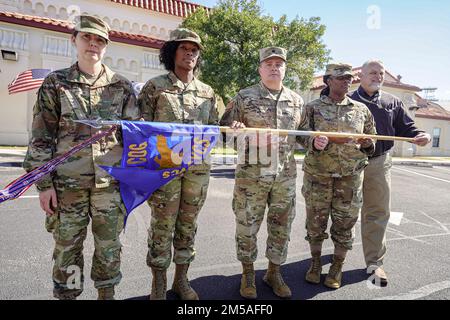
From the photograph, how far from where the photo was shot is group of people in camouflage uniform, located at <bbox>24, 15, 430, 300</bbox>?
217cm

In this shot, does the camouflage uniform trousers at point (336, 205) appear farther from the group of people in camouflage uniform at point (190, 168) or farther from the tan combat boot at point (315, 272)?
the tan combat boot at point (315, 272)

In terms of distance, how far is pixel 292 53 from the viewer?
1271cm

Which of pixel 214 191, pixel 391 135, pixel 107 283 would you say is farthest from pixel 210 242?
pixel 214 191

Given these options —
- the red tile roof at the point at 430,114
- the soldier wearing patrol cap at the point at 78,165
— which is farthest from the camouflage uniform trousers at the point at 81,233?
the red tile roof at the point at 430,114

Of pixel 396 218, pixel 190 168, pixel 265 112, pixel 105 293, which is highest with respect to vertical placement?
pixel 265 112

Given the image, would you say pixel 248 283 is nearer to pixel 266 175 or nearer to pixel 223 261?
pixel 223 261

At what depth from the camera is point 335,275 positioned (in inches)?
123

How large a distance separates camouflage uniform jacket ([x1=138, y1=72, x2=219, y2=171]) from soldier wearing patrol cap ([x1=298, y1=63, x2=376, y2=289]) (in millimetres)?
1117

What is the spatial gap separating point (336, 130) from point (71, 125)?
235cm

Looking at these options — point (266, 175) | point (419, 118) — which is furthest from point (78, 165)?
point (419, 118)

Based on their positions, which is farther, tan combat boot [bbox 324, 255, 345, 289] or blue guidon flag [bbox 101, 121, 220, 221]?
tan combat boot [bbox 324, 255, 345, 289]

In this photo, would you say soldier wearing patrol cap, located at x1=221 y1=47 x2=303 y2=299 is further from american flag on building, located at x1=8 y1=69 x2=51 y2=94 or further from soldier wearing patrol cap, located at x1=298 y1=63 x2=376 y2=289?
american flag on building, located at x1=8 y1=69 x2=51 y2=94

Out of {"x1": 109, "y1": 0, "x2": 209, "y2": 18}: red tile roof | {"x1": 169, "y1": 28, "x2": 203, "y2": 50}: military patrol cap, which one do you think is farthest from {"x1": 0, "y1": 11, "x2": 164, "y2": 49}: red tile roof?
{"x1": 169, "y1": 28, "x2": 203, "y2": 50}: military patrol cap
